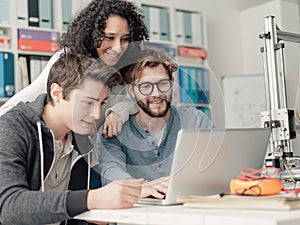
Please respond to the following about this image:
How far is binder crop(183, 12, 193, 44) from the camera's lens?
413 cm

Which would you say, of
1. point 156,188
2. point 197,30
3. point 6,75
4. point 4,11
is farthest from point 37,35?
point 156,188

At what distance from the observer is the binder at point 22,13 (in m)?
3.24

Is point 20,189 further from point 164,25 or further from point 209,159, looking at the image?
point 164,25

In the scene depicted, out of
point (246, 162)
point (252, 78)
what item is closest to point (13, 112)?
point (246, 162)

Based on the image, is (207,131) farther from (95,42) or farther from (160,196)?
(95,42)

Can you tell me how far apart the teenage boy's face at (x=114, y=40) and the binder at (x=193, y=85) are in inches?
8.1

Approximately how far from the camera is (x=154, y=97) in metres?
1.27

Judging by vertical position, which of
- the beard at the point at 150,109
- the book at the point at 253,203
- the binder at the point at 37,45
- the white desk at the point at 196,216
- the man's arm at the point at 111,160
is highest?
the binder at the point at 37,45

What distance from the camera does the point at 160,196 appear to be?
1163 mm

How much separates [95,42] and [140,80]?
0.40 meters

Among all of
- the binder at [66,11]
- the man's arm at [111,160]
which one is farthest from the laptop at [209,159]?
the binder at [66,11]

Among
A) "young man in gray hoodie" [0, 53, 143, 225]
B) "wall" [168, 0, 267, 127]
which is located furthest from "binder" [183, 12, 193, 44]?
"young man in gray hoodie" [0, 53, 143, 225]

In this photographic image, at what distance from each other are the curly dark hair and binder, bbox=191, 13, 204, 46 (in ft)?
7.80

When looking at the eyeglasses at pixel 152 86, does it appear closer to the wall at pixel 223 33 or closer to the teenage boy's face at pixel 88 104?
the teenage boy's face at pixel 88 104
